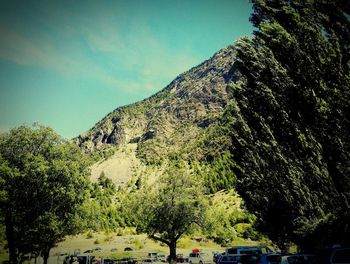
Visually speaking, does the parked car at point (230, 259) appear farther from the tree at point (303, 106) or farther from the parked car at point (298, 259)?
the parked car at point (298, 259)

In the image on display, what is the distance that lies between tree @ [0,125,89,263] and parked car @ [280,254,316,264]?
20.8 m

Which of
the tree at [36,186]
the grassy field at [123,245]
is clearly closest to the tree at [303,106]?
the tree at [36,186]

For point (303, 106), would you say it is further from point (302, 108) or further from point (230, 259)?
point (230, 259)

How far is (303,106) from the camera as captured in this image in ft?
57.3

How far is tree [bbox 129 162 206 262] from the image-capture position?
39.1 m

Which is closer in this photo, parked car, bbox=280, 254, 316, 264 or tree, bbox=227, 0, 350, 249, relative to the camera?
tree, bbox=227, 0, 350, 249

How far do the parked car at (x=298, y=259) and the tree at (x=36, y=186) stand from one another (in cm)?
2081

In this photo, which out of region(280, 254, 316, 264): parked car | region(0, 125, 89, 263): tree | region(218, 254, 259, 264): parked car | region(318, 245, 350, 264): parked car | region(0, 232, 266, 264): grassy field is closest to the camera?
region(318, 245, 350, 264): parked car

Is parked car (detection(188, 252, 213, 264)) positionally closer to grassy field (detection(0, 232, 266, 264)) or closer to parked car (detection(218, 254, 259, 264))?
parked car (detection(218, 254, 259, 264))

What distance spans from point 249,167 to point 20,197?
2092cm

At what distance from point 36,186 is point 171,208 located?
16509 millimetres

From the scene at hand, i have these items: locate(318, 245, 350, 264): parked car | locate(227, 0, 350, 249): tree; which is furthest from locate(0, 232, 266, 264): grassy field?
locate(318, 245, 350, 264): parked car

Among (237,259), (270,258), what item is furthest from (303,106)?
(237,259)

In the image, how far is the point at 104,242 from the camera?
86.3m
